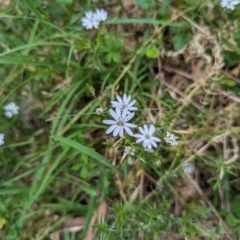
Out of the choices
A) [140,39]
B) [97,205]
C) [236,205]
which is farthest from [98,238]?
[140,39]

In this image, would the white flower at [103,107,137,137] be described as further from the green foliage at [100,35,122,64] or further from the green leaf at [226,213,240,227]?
the green leaf at [226,213,240,227]

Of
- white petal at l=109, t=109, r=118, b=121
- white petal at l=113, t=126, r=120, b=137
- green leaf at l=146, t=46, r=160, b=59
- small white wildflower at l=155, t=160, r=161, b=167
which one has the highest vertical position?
green leaf at l=146, t=46, r=160, b=59

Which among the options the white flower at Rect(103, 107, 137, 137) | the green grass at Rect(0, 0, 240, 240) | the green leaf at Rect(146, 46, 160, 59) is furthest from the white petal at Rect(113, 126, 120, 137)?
the green leaf at Rect(146, 46, 160, 59)

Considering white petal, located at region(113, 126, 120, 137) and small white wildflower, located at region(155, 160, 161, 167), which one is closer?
white petal, located at region(113, 126, 120, 137)

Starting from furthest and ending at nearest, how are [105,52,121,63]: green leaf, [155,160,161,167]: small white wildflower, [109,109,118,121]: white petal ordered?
[105,52,121,63]: green leaf
[155,160,161,167]: small white wildflower
[109,109,118,121]: white petal

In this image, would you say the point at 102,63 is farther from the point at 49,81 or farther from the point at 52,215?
the point at 52,215
